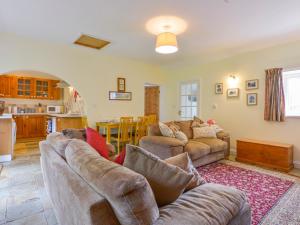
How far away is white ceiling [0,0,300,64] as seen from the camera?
2543mm

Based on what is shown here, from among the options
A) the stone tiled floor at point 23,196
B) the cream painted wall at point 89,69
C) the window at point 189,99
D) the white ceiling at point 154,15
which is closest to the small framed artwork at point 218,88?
the window at point 189,99

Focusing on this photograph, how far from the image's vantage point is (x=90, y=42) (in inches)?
161

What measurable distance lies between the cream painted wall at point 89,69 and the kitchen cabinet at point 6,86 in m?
3.16

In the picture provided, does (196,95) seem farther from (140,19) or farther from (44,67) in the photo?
(44,67)

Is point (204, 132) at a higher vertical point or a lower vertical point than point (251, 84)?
lower

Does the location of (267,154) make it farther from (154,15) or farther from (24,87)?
(24,87)

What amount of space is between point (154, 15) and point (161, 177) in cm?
246

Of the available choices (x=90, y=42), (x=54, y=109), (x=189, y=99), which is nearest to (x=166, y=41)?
(x=90, y=42)

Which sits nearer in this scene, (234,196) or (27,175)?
(234,196)

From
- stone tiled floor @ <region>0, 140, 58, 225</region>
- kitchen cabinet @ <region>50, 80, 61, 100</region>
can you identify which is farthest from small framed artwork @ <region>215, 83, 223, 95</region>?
kitchen cabinet @ <region>50, 80, 61, 100</region>

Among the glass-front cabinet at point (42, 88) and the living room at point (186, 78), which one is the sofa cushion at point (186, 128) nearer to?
the living room at point (186, 78)

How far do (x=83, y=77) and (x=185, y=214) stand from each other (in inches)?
169

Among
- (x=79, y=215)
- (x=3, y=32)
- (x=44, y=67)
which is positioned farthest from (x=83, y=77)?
(x=79, y=215)

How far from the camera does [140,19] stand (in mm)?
2963
